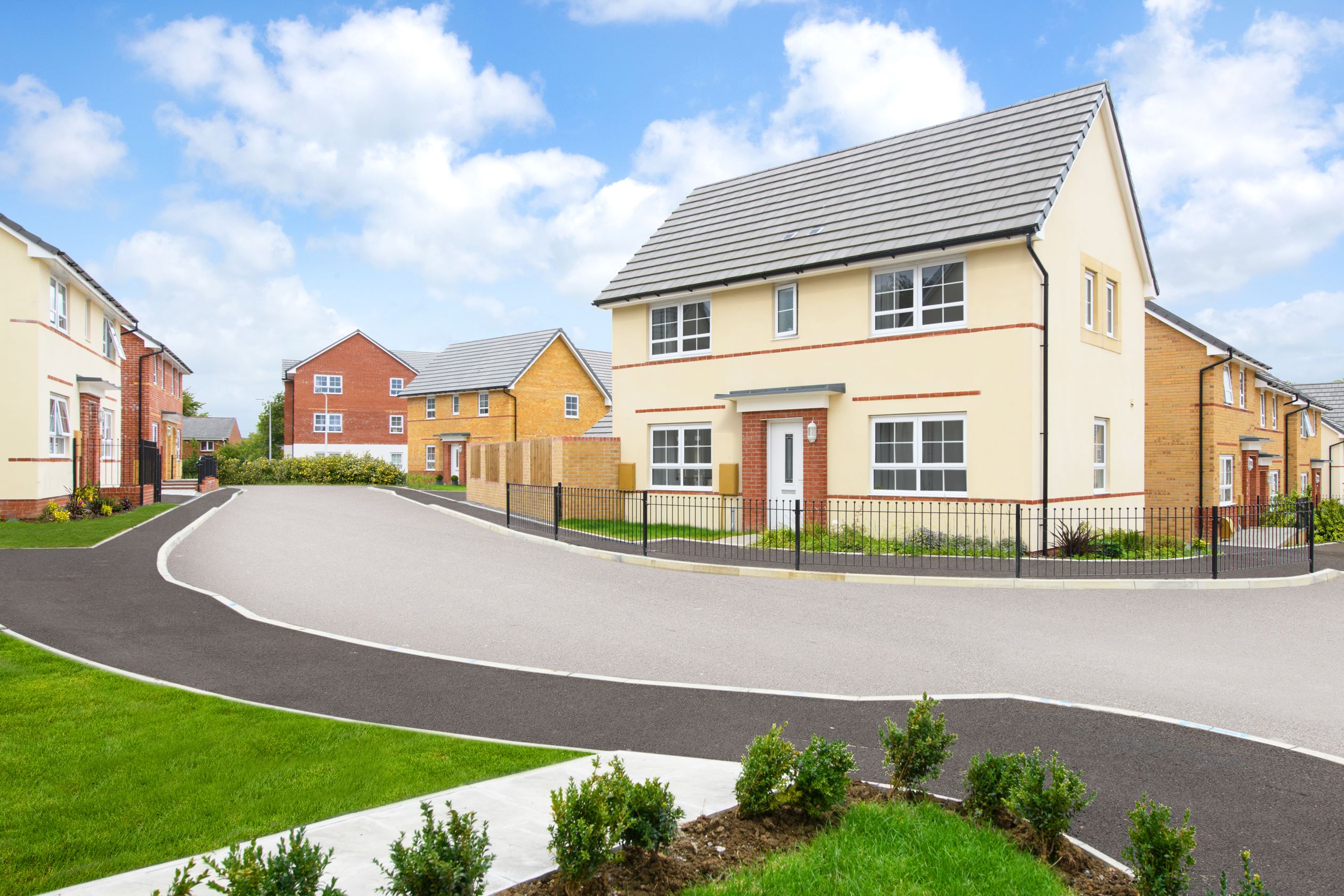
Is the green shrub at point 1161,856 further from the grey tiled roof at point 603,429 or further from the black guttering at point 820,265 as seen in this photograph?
the grey tiled roof at point 603,429

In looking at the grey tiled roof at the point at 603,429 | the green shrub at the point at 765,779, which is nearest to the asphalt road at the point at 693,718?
the green shrub at the point at 765,779

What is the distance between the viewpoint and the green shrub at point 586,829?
3.74 m

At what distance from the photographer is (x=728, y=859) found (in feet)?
13.8

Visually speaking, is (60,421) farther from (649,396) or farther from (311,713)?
(311,713)

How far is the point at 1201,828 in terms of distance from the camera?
15.3 ft

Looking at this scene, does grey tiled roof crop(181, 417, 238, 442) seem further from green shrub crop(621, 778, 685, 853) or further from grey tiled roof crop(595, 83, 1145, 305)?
green shrub crop(621, 778, 685, 853)

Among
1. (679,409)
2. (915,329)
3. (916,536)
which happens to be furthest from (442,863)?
(679,409)

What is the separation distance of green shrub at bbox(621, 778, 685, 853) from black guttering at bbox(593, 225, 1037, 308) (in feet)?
50.8

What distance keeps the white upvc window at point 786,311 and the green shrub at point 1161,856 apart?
17426 mm

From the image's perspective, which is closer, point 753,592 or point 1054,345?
point 753,592

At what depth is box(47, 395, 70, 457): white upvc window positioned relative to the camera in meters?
22.6

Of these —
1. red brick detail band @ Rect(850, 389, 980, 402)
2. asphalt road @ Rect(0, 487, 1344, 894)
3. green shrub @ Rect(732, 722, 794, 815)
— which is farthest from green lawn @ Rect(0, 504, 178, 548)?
green shrub @ Rect(732, 722, 794, 815)

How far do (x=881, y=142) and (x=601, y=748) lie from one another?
21051mm

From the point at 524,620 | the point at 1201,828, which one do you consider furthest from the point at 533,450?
the point at 1201,828
